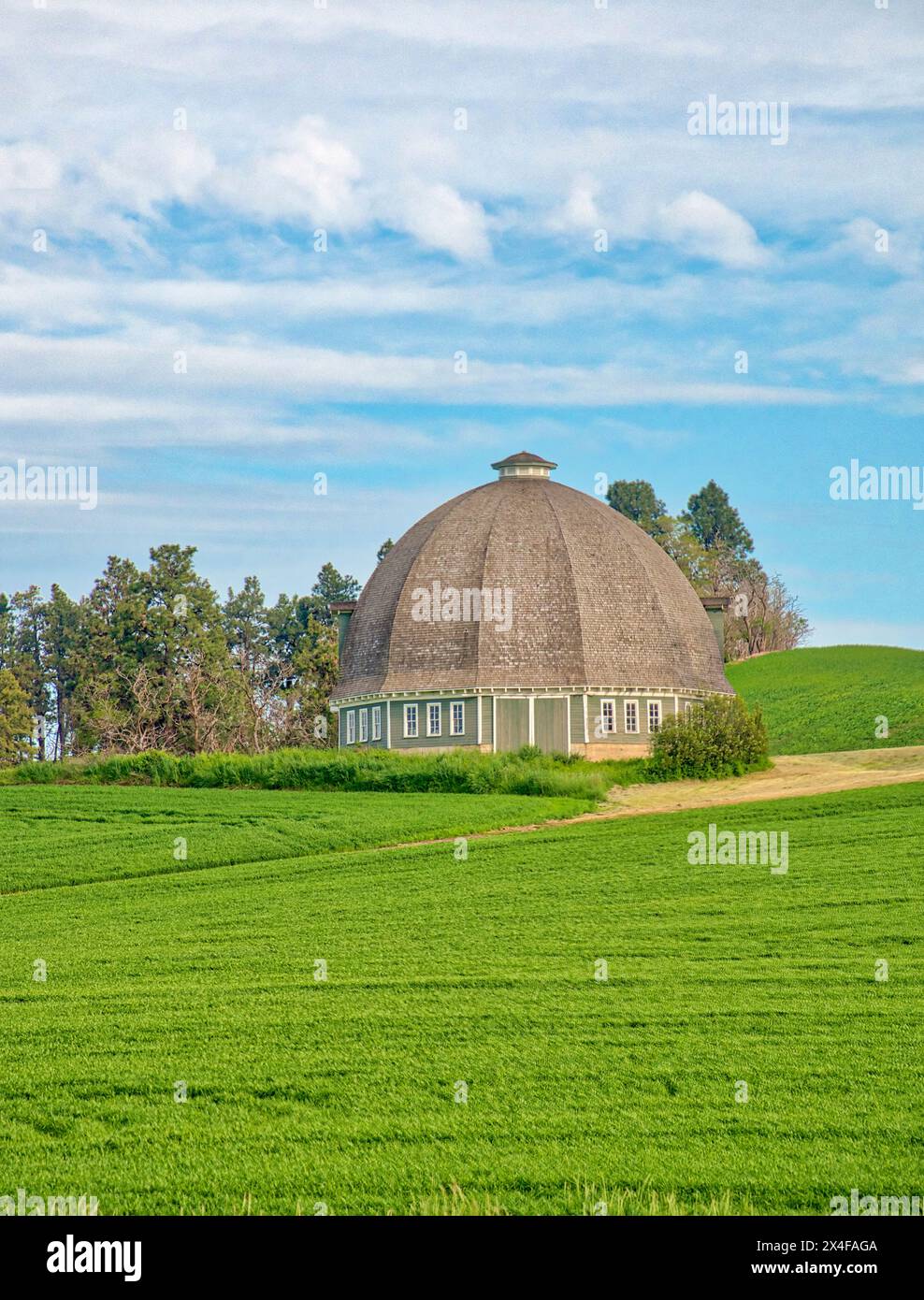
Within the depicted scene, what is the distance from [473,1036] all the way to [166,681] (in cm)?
6856

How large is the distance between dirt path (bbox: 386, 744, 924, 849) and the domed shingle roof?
636 cm

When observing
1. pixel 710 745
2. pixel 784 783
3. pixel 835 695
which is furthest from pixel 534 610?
pixel 835 695

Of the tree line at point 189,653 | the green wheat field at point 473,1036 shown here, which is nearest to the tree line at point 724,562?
the tree line at point 189,653

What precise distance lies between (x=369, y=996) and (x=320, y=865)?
13287mm

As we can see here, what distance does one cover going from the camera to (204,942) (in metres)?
20.6

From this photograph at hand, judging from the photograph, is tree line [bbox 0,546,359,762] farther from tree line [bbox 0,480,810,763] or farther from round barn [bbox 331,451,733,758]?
round barn [bbox 331,451,733,758]

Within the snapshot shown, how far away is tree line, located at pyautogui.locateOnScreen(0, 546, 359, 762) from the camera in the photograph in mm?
76375

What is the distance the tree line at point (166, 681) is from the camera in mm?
76375

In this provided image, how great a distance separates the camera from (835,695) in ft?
243

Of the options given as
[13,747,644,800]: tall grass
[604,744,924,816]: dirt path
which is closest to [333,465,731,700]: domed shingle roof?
[13,747,644,800]: tall grass

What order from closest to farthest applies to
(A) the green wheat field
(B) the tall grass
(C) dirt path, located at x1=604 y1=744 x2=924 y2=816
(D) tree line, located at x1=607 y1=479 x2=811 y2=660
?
(A) the green wheat field → (C) dirt path, located at x1=604 y1=744 x2=924 y2=816 → (B) the tall grass → (D) tree line, located at x1=607 y1=479 x2=811 y2=660

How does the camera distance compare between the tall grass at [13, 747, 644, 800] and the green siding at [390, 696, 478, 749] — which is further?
the green siding at [390, 696, 478, 749]
